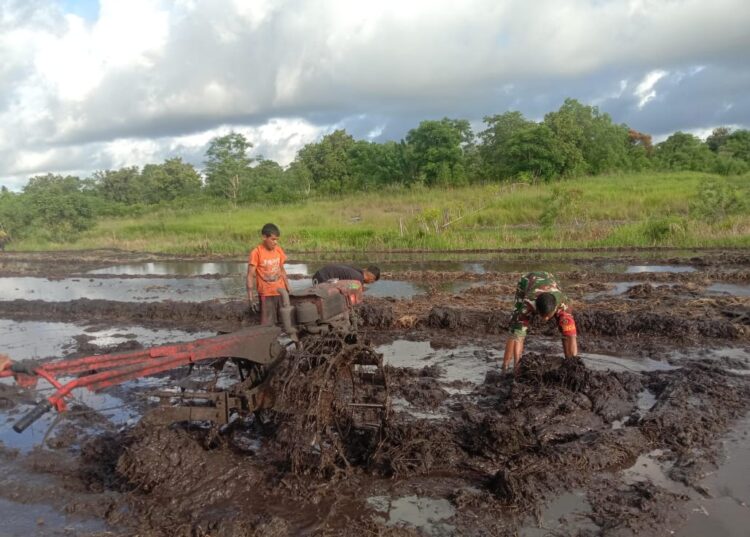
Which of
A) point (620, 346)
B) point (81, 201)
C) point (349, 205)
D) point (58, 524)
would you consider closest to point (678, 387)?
point (620, 346)

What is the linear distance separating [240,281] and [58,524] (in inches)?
478

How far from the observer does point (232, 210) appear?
125 feet

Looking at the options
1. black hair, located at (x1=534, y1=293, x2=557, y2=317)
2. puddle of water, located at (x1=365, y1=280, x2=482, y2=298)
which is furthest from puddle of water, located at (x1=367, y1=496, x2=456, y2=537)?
puddle of water, located at (x1=365, y1=280, x2=482, y2=298)

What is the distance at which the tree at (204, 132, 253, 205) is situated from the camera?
4488 cm

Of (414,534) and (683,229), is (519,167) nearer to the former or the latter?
(683,229)

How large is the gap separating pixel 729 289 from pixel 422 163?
25873 mm

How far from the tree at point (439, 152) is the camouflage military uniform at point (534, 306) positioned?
92.5 ft

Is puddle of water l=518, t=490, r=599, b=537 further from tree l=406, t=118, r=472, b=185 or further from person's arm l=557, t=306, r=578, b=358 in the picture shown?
tree l=406, t=118, r=472, b=185

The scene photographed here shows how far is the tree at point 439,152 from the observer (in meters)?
34.6

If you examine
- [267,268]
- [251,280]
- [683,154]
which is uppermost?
[683,154]

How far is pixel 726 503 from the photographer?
Result: 162 inches

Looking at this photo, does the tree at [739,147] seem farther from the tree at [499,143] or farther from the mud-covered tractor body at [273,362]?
the mud-covered tractor body at [273,362]

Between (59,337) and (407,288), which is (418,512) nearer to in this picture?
(59,337)

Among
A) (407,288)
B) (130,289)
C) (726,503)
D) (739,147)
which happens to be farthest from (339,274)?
(739,147)
